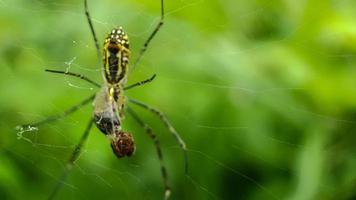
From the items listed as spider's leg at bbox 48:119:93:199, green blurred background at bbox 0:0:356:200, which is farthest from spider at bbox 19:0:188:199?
green blurred background at bbox 0:0:356:200

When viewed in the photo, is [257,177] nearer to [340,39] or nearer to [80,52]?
[340,39]

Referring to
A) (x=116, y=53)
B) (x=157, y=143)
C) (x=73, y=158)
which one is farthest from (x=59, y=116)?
(x=116, y=53)

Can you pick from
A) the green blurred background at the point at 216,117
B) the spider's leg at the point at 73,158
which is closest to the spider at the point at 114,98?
the spider's leg at the point at 73,158

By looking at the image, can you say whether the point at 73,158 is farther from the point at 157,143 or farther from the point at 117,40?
the point at 117,40

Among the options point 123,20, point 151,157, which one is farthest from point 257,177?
point 123,20

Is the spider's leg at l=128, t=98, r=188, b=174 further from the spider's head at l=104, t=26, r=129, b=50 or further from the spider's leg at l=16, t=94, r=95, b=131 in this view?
the spider's head at l=104, t=26, r=129, b=50
